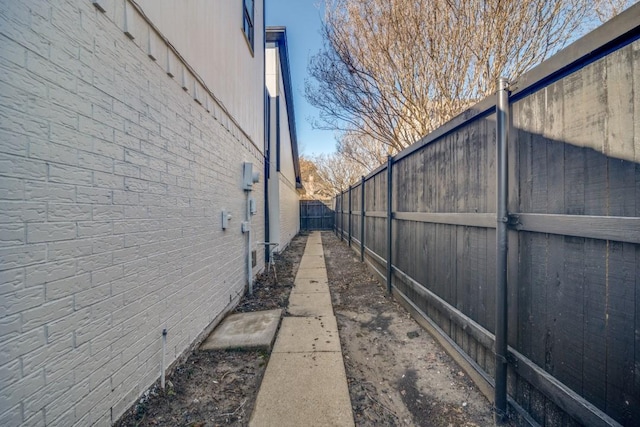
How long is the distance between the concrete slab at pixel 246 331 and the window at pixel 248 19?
4515mm

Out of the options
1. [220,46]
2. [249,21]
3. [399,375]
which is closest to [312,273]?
[399,375]

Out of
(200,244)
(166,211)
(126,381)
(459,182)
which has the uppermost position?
(459,182)

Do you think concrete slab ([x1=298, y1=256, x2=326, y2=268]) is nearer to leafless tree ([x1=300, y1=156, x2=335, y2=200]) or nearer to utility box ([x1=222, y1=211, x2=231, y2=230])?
utility box ([x1=222, y1=211, x2=231, y2=230])

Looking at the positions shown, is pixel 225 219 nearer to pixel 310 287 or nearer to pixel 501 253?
pixel 310 287

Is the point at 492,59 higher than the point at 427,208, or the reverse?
the point at 492,59

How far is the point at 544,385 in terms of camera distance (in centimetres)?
149

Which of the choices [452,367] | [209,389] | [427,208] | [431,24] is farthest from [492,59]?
[209,389]

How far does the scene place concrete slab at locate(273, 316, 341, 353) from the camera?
265 cm

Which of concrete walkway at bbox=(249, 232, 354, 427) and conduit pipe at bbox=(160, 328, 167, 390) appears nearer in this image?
concrete walkway at bbox=(249, 232, 354, 427)

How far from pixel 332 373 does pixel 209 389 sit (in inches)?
36.6

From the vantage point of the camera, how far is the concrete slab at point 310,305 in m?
3.60

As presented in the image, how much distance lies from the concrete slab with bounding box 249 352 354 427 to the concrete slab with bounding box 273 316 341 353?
0.42 ft

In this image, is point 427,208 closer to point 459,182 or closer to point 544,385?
point 459,182

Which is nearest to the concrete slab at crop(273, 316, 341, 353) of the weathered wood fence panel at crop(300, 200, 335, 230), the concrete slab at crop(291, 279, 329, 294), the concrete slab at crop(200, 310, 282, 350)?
the concrete slab at crop(200, 310, 282, 350)
